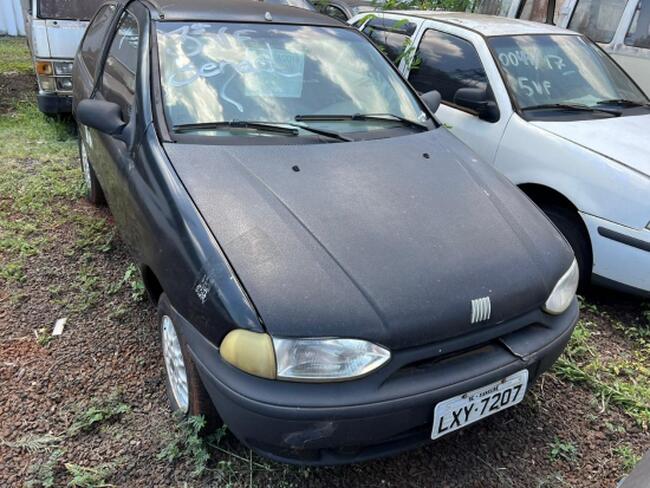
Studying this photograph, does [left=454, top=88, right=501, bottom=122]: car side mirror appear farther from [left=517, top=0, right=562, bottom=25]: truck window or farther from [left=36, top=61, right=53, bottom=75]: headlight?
[left=36, top=61, right=53, bottom=75]: headlight

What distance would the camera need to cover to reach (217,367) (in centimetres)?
177

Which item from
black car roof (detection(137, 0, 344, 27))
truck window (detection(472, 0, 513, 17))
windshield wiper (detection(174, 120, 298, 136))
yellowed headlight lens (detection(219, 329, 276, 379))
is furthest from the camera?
truck window (detection(472, 0, 513, 17))

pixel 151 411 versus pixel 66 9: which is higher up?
pixel 66 9

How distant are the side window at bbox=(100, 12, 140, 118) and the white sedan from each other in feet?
6.32

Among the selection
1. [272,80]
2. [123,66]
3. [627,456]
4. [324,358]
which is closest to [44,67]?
[123,66]

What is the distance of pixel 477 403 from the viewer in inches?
74.4

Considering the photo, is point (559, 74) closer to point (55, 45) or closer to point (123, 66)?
point (123, 66)

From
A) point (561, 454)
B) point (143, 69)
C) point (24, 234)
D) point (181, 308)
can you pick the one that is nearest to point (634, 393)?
point (561, 454)

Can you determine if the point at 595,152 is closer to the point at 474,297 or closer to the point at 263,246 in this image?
the point at 474,297

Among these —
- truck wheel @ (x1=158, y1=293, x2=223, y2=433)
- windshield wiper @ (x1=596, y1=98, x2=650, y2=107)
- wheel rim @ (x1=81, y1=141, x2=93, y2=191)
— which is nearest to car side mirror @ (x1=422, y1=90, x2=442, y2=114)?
windshield wiper @ (x1=596, y1=98, x2=650, y2=107)

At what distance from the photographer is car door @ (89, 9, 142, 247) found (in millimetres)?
2611

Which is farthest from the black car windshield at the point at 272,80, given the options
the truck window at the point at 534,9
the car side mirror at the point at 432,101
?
the truck window at the point at 534,9

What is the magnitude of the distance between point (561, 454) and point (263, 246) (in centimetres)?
152

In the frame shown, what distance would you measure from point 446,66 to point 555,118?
0.99 m
